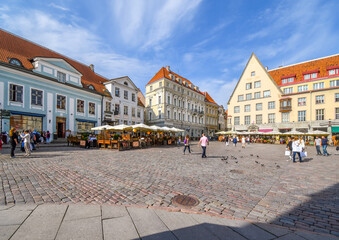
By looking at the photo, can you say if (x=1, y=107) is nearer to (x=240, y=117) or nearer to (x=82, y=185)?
(x=82, y=185)

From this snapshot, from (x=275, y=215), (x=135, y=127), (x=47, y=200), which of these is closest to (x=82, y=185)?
(x=47, y=200)

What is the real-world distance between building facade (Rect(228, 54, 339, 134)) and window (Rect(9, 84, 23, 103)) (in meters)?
45.5

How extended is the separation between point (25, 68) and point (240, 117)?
151 ft

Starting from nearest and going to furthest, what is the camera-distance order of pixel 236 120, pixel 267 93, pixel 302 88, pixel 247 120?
1. pixel 302 88
2. pixel 267 93
3. pixel 247 120
4. pixel 236 120

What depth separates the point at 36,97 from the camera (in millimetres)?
21469

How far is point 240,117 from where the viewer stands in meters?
46.9

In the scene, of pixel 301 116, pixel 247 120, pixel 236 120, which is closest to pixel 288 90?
pixel 301 116

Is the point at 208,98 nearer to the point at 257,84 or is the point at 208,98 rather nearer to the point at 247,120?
the point at 247,120

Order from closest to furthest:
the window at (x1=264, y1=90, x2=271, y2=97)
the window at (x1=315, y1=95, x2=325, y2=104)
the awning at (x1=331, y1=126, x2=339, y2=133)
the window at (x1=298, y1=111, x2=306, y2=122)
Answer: the awning at (x1=331, y1=126, x2=339, y2=133), the window at (x1=315, y1=95, x2=325, y2=104), the window at (x1=298, y1=111, x2=306, y2=122), the window at (x1=264, y1=90, x2=271, y2=97)

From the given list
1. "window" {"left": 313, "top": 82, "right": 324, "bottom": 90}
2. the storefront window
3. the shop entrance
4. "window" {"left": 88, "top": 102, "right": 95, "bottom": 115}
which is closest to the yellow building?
"window" {"left": 313, "top": 82, "right": 324, "bottom": 90}

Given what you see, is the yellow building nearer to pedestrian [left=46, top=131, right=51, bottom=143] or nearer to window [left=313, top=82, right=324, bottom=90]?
window [left=313, top=82, right=324, bottom=90]

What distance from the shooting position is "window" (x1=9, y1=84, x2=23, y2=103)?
1911 cm

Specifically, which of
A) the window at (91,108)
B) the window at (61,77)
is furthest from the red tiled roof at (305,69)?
the window at (61,77)

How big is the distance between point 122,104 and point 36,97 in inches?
579
